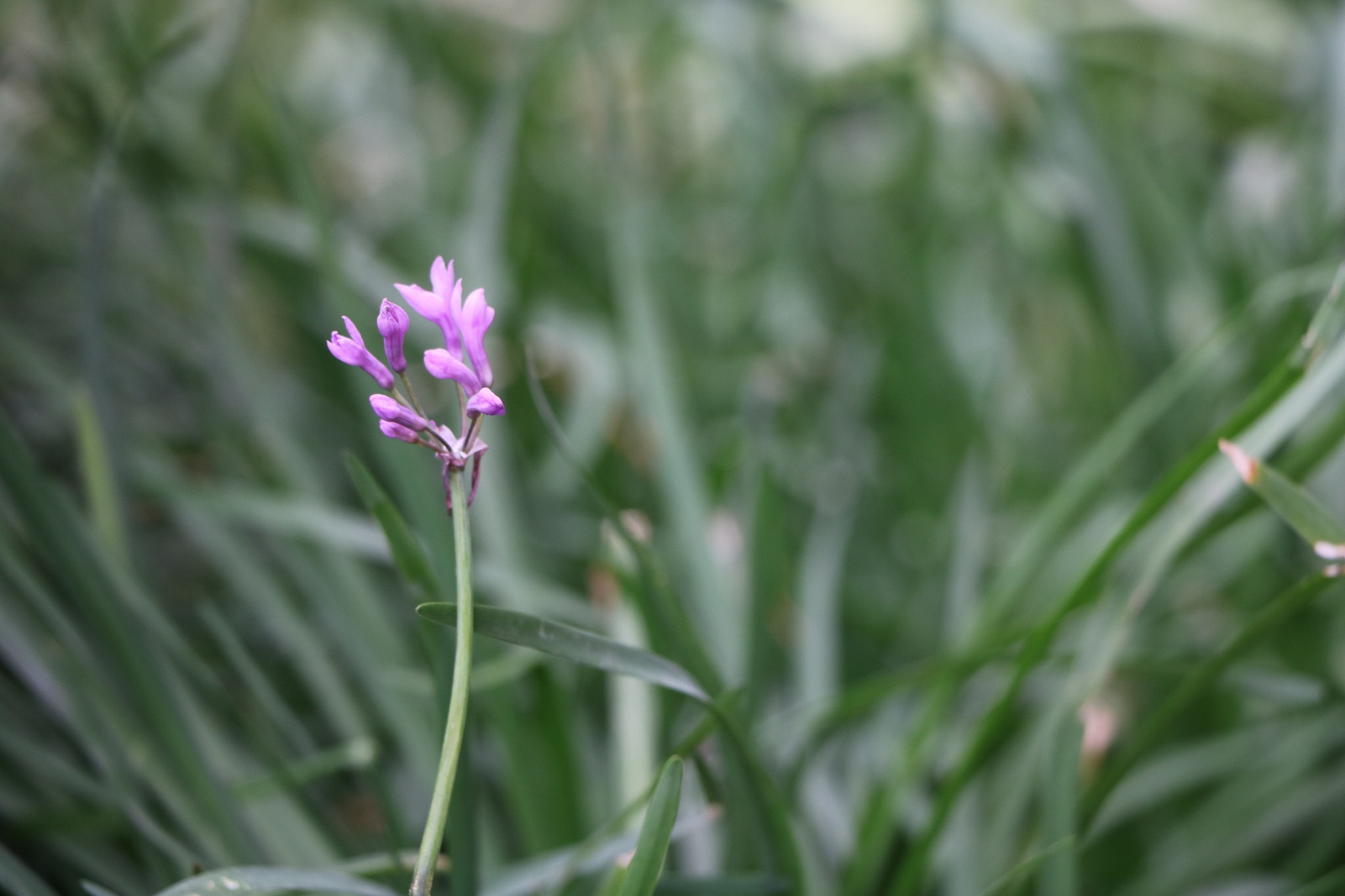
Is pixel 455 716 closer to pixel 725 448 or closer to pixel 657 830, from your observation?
pixel 657 830

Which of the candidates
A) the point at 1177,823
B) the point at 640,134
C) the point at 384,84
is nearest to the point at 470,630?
the point at 1177,823

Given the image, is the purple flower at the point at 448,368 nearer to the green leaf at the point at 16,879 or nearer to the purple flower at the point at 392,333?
the purple flower at the point at 392,333

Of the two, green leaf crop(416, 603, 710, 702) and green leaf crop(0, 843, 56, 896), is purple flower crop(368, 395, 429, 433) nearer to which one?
green leaf crop(416, 603, 710, 702)

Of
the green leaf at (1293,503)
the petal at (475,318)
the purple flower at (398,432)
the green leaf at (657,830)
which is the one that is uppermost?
the petal at (475,318)

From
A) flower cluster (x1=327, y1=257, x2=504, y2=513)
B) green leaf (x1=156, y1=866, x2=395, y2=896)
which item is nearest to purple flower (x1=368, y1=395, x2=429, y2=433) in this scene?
flower cluster (x1=327, y1=257, x2=504, y2=513)

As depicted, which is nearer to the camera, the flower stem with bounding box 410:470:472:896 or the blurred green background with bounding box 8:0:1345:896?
the flower stem with bounding box 410:470:472:896

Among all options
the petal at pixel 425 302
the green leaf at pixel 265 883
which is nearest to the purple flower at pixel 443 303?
the petal at pixel 425 302
